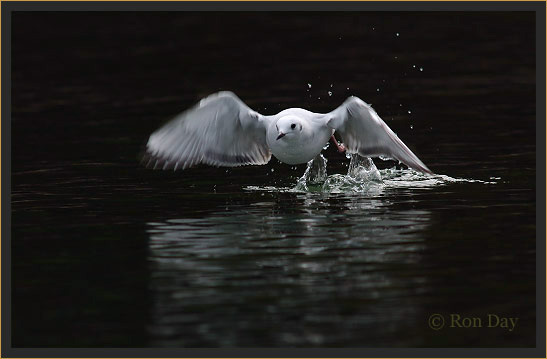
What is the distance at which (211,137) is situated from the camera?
14.2 metres

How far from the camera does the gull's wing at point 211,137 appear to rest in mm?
13742

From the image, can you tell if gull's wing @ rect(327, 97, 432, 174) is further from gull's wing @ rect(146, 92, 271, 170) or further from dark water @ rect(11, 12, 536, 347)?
gull's wing @ rect(146, 92, 271, 170)

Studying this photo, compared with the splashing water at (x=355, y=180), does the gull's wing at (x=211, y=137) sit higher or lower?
higher

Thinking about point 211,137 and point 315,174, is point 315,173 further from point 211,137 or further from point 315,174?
point 211,137

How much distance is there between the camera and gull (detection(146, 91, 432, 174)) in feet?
43.6

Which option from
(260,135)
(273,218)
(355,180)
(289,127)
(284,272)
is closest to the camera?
(284,272)

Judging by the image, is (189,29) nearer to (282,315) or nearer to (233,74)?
(233,74)

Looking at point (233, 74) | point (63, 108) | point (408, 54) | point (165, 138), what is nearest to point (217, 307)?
point (165, 138)

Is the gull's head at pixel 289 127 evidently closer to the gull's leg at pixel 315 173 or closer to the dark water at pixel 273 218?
the dark water at pixel 273 218

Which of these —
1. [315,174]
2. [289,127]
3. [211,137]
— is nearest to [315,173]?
[315,174]

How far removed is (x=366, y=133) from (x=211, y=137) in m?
1.96

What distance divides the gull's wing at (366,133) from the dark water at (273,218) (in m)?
0.56

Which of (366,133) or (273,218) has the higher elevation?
(366,133)

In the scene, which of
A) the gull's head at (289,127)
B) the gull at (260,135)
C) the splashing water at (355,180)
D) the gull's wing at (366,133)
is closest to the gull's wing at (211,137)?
the gull at (260,135)
